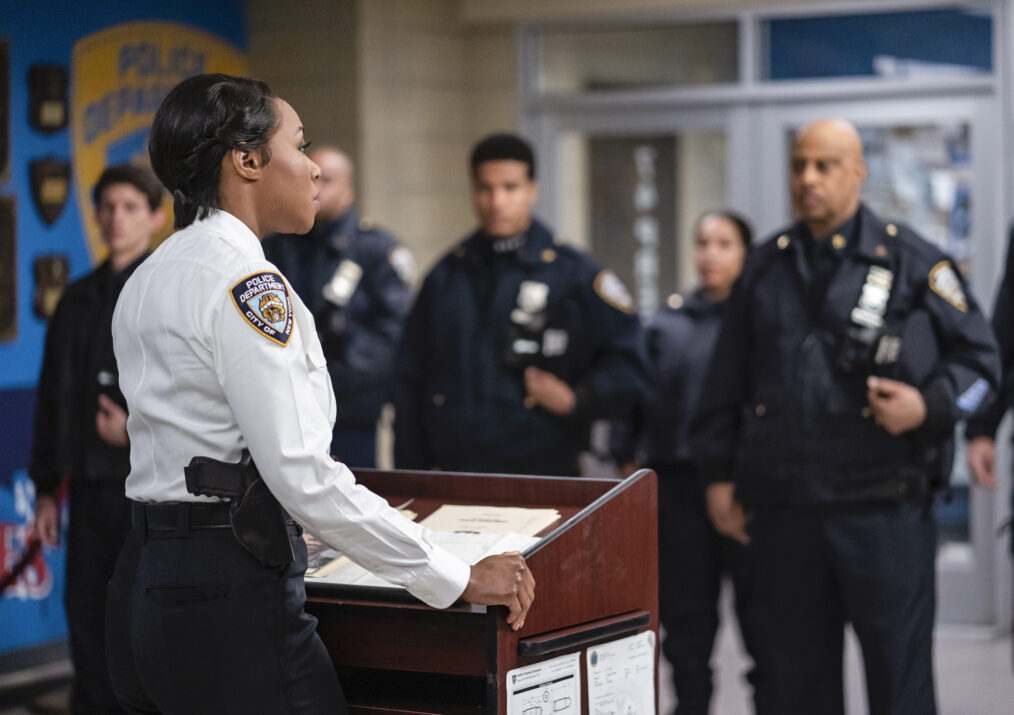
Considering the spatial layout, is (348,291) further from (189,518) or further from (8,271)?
(189,518)

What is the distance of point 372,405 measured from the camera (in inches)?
183

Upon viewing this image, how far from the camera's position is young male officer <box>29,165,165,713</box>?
3424mm

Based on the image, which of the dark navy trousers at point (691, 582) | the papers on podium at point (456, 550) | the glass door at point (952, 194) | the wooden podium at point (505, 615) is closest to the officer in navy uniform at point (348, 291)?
the dark navy trousers at point (691, 582)

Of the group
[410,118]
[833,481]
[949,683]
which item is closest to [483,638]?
[833,481]

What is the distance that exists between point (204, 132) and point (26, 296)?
3107 millimetres

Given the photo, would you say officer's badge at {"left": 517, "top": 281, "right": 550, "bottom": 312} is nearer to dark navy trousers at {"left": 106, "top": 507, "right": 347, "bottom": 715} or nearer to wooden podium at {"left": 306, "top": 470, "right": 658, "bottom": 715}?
wooden podium at {"left": 306, "top": 470, "right": 658, "bottom": 715}

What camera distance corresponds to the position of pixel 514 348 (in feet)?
12.3

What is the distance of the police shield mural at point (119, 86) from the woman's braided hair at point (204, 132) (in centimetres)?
321

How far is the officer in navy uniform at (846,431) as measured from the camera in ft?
9.97

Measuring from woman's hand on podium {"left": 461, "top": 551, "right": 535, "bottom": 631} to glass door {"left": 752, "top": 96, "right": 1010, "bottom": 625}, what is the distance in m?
3.72

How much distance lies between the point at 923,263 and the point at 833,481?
1.84 feet

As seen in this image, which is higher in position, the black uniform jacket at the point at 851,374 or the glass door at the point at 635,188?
the glass door at the point at 635,188

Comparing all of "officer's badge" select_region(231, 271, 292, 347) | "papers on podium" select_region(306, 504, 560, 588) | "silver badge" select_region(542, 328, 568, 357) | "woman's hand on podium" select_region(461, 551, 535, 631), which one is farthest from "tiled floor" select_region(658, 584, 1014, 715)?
"officer's badge" select_region(231, 271, 292, 347)

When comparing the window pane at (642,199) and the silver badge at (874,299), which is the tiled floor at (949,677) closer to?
the silver badge at (874,299)
